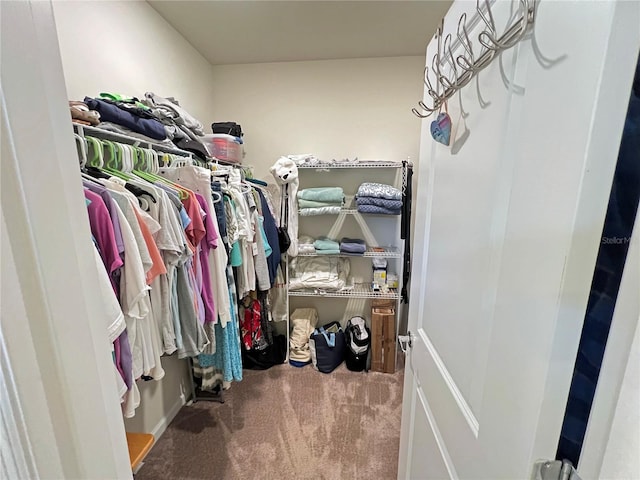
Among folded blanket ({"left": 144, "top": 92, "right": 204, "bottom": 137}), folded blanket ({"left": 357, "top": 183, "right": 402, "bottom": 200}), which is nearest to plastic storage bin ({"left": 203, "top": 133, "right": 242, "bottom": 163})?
folded blanket ({"left": 144, "top": 92, "right": 204, "bottom": 137})

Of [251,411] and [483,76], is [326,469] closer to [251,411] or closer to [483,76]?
[251,411]

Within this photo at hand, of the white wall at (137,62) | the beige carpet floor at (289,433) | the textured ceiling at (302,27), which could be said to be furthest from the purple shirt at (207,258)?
the textured ceiling at (302,27)

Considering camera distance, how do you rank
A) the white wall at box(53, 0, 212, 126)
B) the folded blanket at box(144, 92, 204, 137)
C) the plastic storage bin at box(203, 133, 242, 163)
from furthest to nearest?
1. the plastic storage bin at box(203, 133, 242, 163)
2. the folded blanket at box(144, 92, 204, 137)
3. the white wall at box(53, 0, 212, 126)

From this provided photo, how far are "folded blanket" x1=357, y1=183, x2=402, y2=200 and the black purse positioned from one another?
61 centimetres

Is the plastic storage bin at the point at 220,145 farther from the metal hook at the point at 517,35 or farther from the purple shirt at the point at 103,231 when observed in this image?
the metal hook at the point at 517,35

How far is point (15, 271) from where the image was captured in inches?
15.2

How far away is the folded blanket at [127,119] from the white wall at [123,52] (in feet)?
0.81

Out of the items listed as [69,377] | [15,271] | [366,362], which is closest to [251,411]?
[366,362]

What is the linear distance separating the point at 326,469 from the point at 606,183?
1.86 m

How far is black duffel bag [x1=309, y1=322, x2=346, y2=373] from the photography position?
2.37 meters

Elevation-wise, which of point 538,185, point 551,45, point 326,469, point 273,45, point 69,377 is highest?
point 273,45

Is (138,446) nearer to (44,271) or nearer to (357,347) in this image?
(44,271)

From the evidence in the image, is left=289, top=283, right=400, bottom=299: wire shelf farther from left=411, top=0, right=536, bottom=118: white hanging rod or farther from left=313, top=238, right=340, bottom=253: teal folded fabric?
left=411, top=0, right=536, bottom=118: white hanging rod

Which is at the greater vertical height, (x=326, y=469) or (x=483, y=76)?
(x=483, y=76)
